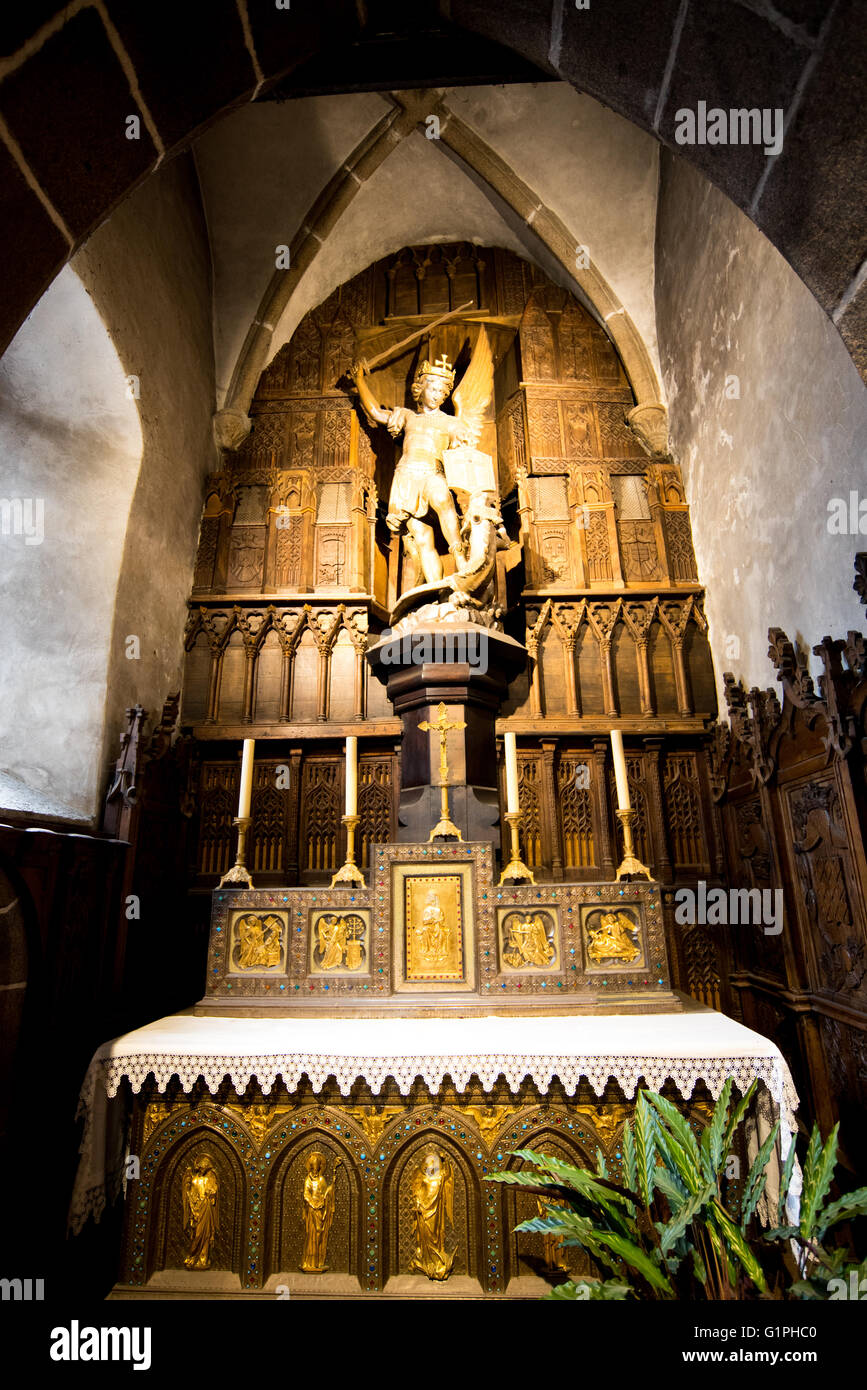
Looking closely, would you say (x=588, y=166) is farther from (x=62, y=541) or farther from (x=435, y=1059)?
(x=435, y=1059)

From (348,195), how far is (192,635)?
5.02m

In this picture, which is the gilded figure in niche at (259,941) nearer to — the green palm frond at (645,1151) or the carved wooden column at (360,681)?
the green palm frond at (645,1151)

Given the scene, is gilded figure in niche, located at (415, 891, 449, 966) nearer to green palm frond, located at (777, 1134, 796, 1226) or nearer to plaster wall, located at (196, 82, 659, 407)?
green palm frond, located at (777, 1134, 796, 1226)

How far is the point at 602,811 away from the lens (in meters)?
6.01

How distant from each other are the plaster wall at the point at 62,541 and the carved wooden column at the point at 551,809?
3542 millimetres

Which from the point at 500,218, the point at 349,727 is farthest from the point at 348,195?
the point at 349,727

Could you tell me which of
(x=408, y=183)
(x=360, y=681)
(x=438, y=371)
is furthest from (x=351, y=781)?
(x=408, y=183)

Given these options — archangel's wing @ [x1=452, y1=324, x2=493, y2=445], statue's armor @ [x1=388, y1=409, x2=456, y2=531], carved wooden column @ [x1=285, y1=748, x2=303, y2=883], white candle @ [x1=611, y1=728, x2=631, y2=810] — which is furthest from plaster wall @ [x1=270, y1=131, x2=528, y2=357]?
white candle @ [x1=611, y1=728, x2=631, y2=810]

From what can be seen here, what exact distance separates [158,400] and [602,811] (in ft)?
17.3

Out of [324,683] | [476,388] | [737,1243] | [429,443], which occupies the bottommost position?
[737,1243]
